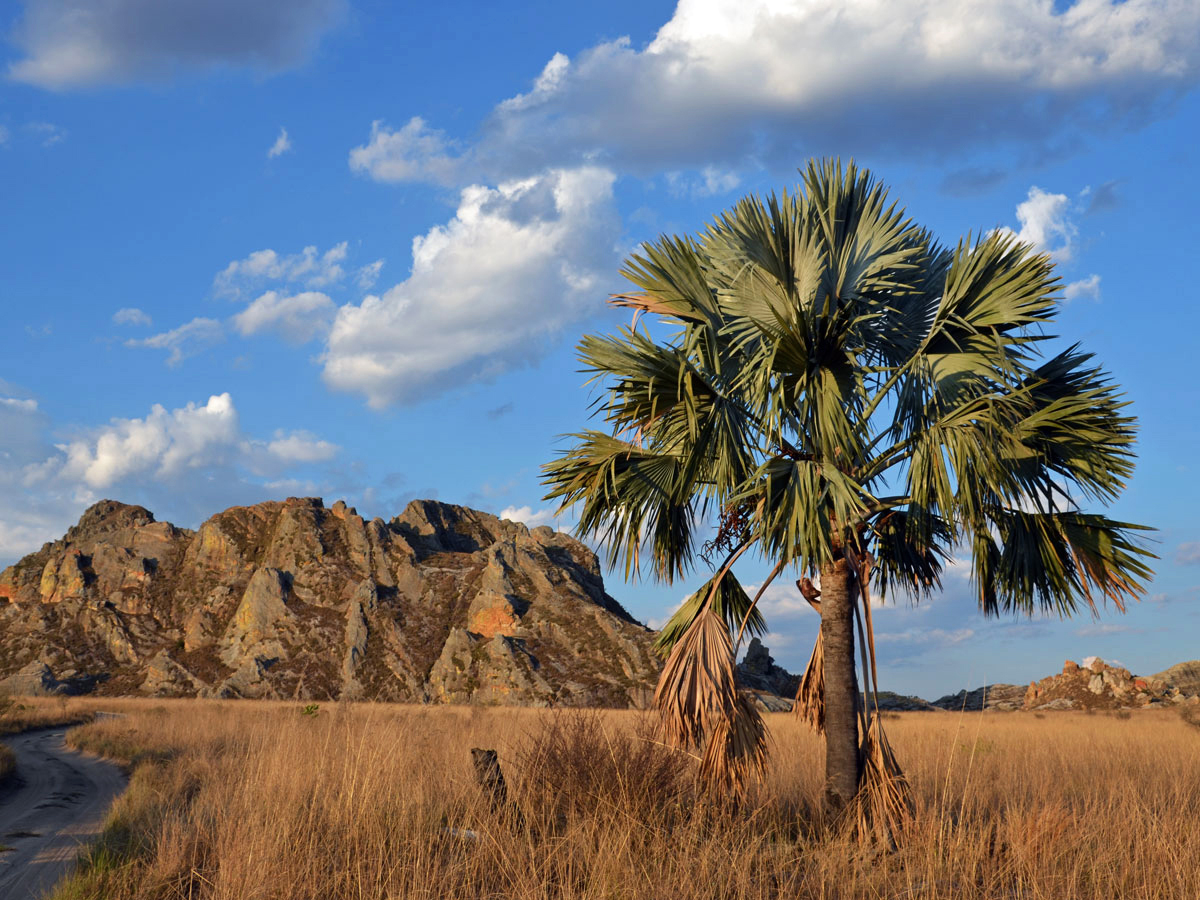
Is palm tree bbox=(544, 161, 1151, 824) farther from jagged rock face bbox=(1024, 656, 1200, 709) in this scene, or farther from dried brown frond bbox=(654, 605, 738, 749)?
jagged rock face bbox=(1024, 656, 1200, 709)

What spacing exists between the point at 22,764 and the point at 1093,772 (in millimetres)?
21095

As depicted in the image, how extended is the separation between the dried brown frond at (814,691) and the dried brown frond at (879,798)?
93cm

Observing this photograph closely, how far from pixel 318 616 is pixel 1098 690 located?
203ft

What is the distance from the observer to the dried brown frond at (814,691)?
9492 mm

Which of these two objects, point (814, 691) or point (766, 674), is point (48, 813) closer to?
point (814, 691)

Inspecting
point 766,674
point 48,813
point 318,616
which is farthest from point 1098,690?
point 318,616

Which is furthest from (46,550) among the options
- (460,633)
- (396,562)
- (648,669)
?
(648,669)

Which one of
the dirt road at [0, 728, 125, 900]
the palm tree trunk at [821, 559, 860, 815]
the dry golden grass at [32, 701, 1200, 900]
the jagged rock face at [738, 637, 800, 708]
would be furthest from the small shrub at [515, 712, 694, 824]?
the jagged rock face at [738, 637, 800, 708]

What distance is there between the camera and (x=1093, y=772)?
14305 mm

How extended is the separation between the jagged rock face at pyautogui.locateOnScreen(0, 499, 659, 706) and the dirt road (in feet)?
120

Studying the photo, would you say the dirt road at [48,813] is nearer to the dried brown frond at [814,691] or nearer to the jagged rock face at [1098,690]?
the dried brown frond at [814,691]

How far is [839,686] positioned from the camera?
8578mm

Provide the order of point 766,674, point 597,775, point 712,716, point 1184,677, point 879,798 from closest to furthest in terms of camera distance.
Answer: point 597,775
point 879,798
point 712,716
point 1184,677
point 766,674

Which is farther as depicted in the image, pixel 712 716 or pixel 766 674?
pixel 766 674
